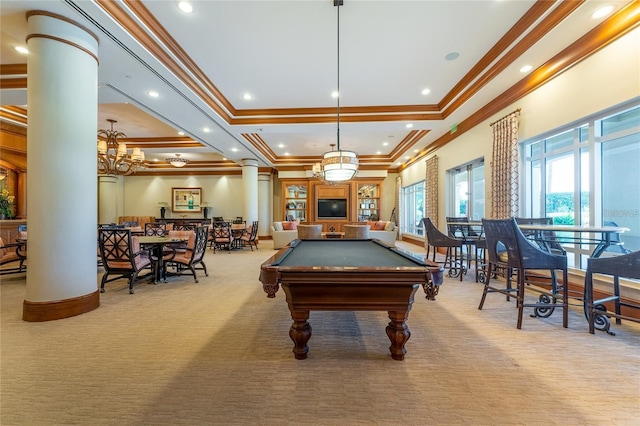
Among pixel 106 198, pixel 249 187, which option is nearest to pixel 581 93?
pixel 249 187

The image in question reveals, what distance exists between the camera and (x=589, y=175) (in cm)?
356

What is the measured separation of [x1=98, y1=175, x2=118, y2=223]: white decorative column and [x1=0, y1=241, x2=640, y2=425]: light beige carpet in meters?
10.1

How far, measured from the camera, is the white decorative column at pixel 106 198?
11.6m

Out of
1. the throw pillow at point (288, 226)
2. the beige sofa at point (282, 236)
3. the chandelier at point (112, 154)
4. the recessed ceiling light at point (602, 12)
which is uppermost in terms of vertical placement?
the recessed ceiling light at point (602, 12)

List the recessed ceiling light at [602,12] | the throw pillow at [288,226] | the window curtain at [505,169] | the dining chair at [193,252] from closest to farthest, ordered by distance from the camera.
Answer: the recessed ceiling light at [602,12]
the window curtain at [505,169]
the dining chair at [193,252]
the throw pillow at [288,226]

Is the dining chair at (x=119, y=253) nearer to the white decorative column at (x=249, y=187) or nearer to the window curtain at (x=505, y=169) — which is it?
the window curtain at (x=505, y=169)

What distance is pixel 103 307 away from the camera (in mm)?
3352

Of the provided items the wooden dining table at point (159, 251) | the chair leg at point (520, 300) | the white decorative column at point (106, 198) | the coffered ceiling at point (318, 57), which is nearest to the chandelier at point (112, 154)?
the coffered ceiling at point (318, 57)

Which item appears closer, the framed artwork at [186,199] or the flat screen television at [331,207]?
the flat screen television at [331,207]

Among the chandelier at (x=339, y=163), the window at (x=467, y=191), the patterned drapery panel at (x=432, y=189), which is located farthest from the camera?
the patterned drapery panel at (x=432, y=189)

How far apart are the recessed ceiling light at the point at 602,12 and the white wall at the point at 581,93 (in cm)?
33

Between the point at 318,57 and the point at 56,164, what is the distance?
350 centimetres

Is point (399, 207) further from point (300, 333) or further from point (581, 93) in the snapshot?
point (300, 333)

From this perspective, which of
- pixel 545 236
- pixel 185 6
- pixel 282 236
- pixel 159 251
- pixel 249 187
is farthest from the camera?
pixel 249 187
